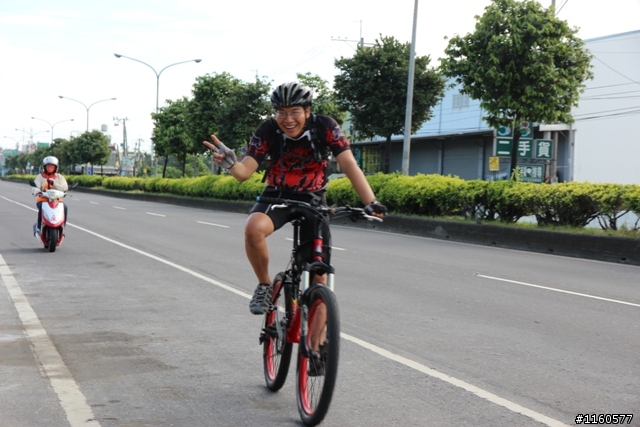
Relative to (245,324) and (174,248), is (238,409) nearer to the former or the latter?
(245,324)

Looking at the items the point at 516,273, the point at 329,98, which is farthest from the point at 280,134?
the point at 329,98

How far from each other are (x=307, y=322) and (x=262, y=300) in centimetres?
61

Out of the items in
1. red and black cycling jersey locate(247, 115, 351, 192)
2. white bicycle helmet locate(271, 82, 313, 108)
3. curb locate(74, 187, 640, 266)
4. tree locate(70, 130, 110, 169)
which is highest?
tree locate(70, 130, 110, 169)

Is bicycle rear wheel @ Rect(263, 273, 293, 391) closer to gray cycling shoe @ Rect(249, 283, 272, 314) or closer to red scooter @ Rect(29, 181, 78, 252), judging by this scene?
gray cycling shoe @ Rect(249, 283, 272, 314)

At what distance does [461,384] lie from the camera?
5445 millimetres

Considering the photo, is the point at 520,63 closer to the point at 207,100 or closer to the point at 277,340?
the point at 277,340

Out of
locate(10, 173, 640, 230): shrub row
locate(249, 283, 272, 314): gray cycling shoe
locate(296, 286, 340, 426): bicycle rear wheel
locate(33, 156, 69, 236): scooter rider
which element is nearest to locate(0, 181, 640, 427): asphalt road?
locate(296, 286, 340, 426): bicycle rear wheel

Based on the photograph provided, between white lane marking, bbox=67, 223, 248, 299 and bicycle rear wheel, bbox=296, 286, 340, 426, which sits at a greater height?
bicycle rear wheel, bbox=296, 286, 340, 426

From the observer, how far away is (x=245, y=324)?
764 cm

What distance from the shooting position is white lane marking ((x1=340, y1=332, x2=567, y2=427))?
470 centimetres

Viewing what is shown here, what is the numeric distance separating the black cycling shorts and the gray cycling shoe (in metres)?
0.40

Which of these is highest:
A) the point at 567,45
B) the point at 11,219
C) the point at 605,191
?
the point at 567,45

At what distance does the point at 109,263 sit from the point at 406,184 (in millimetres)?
12969

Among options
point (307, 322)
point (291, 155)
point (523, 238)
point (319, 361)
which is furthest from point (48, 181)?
point (319, 361)
